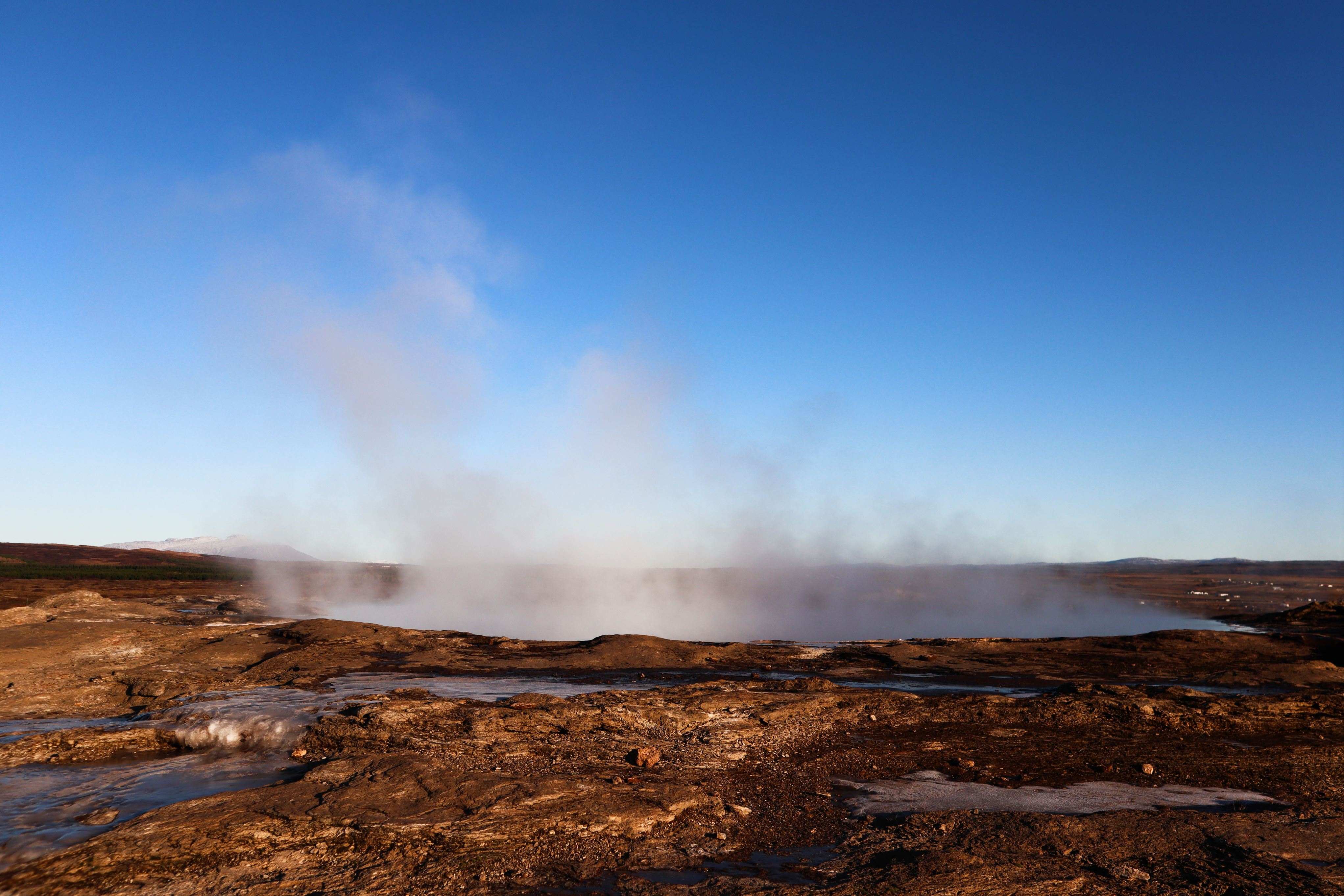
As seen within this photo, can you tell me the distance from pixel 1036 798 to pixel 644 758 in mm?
4669

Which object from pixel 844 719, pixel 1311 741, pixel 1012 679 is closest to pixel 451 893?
pixel 844 719

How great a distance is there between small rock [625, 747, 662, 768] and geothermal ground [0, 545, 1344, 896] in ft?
0.12

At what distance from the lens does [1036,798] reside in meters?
8.29

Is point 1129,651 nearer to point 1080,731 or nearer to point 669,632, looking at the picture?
point 1080,731

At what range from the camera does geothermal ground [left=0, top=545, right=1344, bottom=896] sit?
6.09 meters

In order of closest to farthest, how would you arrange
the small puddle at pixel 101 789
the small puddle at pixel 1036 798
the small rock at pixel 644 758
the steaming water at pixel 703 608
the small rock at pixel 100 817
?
the small puddle at pixel 101 789
the small rock at pixel 100 817
the small puddle at pixel 1036 798
the small rock at pixel 644 758
the steaming water at pixel 703 608

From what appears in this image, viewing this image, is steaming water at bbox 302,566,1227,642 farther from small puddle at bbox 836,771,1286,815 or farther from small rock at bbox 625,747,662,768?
small rock at bbox 625,747,662,768

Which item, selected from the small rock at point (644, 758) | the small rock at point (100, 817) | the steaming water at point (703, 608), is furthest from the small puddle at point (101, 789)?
the steaming water at point (703, 608)

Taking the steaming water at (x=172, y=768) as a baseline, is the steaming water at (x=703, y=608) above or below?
below

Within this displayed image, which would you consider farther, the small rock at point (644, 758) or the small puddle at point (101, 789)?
the small rock at point (644, 758)

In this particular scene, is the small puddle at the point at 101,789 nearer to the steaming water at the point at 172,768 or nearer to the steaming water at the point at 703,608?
the steaming water at the point at 172,768

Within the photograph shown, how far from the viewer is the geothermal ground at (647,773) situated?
20.0 feet

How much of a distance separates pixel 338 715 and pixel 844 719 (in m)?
8.12

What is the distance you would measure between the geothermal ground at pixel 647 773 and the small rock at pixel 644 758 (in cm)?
4
